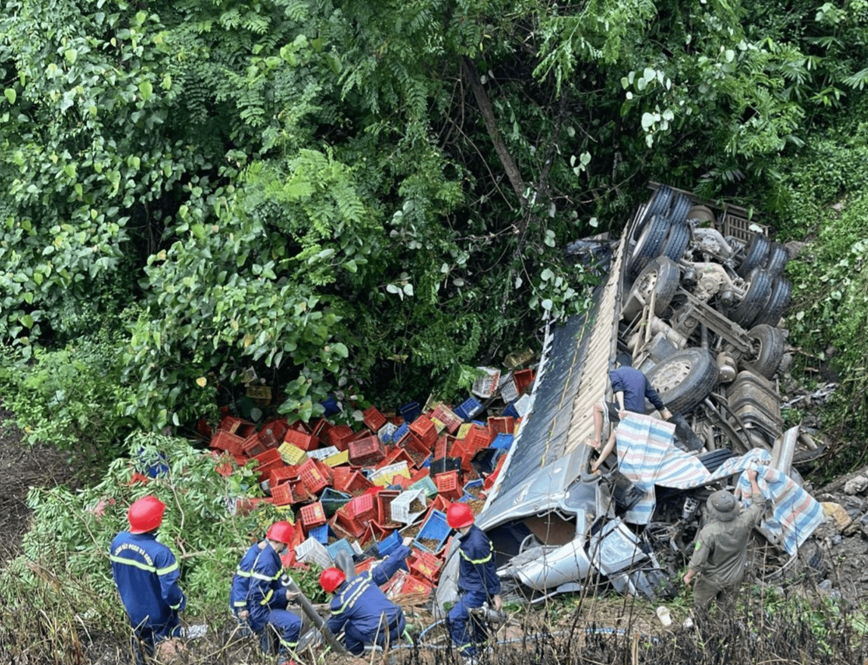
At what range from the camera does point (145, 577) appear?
566cm

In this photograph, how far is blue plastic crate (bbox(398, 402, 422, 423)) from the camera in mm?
10484

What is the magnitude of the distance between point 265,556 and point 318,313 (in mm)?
3347

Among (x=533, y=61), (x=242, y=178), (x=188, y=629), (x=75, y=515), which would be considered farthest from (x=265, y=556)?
(x=533, y=61)

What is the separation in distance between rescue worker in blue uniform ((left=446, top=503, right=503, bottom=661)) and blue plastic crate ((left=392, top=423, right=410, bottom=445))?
396 centimetres

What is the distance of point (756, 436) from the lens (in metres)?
8.02

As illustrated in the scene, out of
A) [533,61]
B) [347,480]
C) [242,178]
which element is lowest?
[347,480]

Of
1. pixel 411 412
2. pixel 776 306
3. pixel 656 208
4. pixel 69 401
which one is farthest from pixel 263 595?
pixel 656 208

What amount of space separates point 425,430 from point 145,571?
452 cm

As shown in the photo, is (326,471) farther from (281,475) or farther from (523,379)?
(523,379)

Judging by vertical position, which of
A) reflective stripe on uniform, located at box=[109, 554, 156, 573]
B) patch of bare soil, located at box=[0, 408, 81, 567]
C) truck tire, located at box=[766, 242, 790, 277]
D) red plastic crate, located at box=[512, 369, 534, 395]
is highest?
reflective stripe on uniform, located at box=[109, 554, 156, 573]

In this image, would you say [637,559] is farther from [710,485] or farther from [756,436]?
[756,436]

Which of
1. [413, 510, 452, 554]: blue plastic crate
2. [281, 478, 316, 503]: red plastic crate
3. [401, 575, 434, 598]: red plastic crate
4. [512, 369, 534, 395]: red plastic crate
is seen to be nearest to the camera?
[401, 575, 434, 598]: red plastic crate

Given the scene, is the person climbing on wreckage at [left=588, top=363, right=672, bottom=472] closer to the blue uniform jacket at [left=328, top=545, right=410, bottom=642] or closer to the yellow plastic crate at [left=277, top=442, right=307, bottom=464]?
the blue uniform jacket at [left=328, top=545, right=410, bottom=642]

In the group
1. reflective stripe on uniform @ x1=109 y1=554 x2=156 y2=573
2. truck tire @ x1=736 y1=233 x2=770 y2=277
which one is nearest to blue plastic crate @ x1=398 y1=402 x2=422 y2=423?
truck tire @ x1=736 y1=233 x2=770 y2=277
